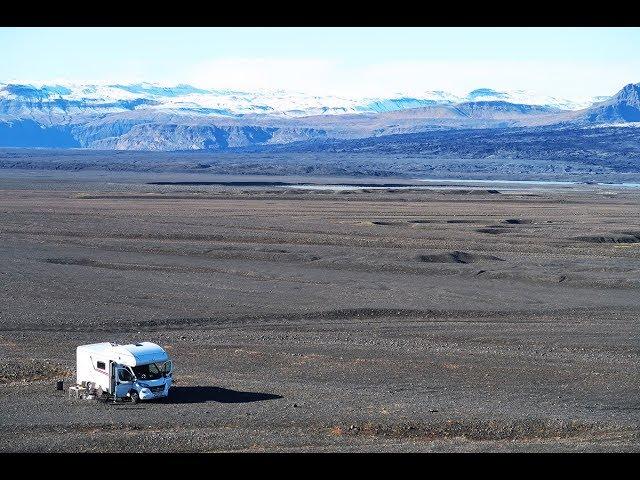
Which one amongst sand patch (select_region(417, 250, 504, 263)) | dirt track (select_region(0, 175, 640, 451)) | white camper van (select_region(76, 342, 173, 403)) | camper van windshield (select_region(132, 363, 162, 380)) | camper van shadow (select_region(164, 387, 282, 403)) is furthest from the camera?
sand patch (select_region(417, 250, 504, 263))

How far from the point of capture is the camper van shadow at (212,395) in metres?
19.2

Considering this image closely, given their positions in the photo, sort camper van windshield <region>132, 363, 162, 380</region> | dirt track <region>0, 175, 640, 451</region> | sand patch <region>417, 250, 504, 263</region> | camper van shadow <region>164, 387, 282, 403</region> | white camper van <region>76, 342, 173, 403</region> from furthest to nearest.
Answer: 1. sand patch <region>417, 250, 504, 263</region>
2. camper van shadow <region>164, 387, 282, 403</region>
3. camper van windshield <region>132, 363, 162, 380</region>
4. white camper van <region>76, 342, 173, 403</region>
5. dirt track <region>0, 175, 640, 451</region>

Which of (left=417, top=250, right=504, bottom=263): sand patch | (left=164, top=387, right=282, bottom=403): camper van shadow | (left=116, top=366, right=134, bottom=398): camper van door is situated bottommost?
(left=417, top=250, right=504, bottom=263): sand patch

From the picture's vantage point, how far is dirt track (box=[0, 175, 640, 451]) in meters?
17.0

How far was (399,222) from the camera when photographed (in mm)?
64062

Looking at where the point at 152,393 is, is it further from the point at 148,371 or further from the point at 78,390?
the point at 78,390

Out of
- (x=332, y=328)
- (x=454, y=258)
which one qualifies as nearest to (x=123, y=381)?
(x=332, y=328)

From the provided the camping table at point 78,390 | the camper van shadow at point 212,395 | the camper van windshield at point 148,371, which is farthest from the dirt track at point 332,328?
the camper van windshield at point 148,371

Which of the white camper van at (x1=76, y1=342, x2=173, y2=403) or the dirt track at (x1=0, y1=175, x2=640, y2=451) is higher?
the white camper van at (x1=76, y1=342, x2=173, y2=403)

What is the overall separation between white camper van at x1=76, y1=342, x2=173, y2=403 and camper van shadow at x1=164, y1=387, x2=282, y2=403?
0.47m

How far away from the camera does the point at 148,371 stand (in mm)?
18844

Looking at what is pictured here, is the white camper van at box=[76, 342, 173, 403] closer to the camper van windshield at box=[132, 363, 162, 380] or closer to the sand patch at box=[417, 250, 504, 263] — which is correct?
the camper van windshield at box=[132, 363, 162, 380]

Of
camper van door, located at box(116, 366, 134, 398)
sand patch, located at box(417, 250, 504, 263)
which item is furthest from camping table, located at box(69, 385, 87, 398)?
sand patch, located at box(417, 250, 504, 263)
